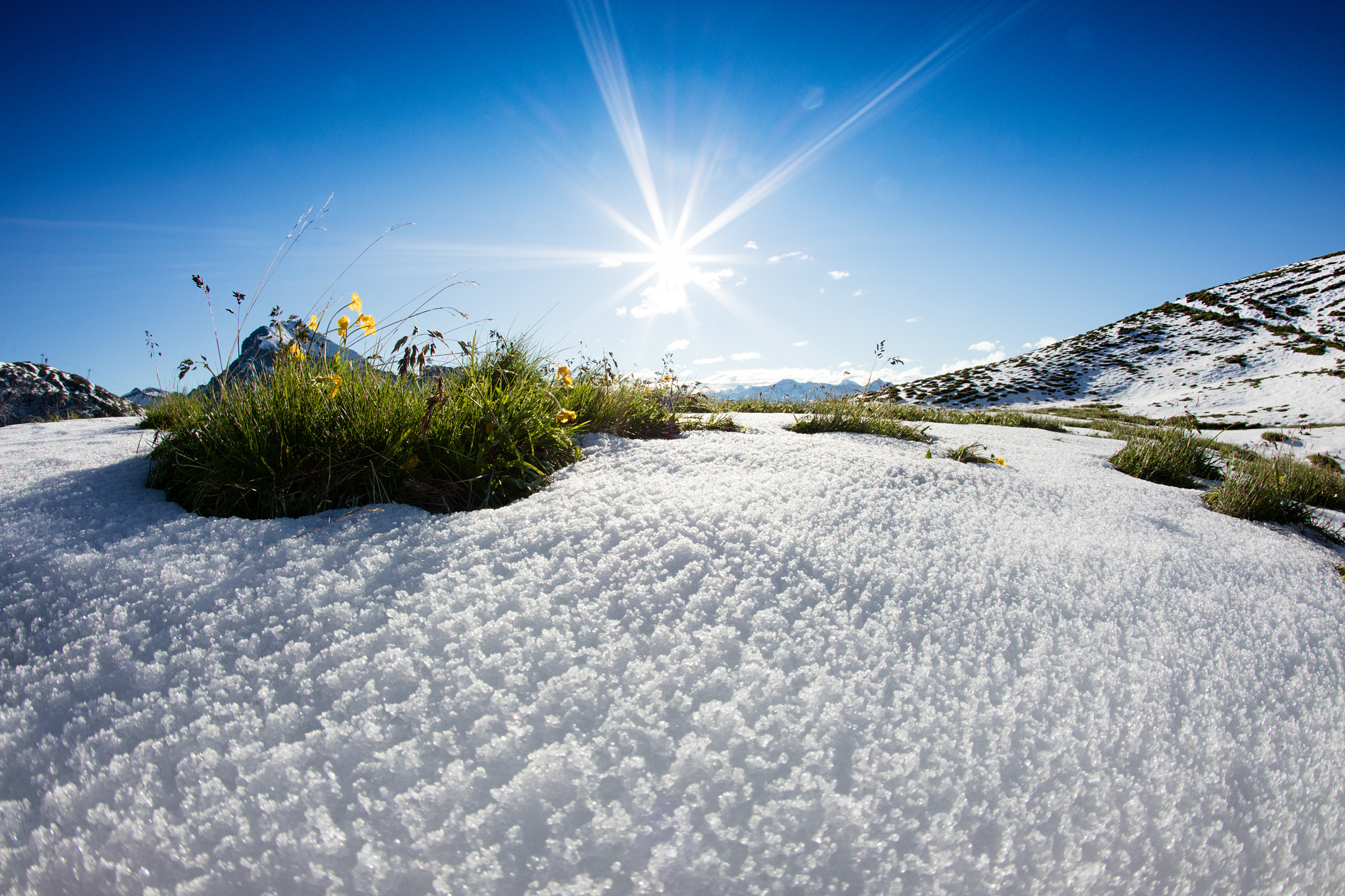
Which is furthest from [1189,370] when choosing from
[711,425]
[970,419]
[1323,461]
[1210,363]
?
[711,425]

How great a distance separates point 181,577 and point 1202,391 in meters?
30.8

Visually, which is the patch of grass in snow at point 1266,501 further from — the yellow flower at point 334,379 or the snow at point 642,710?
the yellow flower at point 334,379

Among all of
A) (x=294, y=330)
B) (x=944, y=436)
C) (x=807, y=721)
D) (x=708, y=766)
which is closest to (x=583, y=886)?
(x=708, y=766)

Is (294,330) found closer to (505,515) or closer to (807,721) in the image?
(505,515)

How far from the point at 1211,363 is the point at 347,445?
1453 inches

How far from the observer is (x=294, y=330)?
7.59 ft

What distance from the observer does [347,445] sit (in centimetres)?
189

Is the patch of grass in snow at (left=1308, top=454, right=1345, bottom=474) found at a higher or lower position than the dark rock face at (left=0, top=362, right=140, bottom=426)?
lower

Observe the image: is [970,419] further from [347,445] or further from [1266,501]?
[347,445]

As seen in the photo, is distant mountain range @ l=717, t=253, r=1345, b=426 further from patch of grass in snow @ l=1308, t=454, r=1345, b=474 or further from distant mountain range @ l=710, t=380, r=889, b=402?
distant mountain range @ l=710, t=380, r=889, b=402

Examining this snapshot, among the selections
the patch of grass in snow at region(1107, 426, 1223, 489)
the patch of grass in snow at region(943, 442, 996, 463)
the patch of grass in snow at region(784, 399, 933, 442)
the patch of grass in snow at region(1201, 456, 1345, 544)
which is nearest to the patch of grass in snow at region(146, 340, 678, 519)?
the patch of grass in snow at region(784, 399, 933, 442)

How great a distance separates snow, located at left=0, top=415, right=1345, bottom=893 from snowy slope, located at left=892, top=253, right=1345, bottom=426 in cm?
1811

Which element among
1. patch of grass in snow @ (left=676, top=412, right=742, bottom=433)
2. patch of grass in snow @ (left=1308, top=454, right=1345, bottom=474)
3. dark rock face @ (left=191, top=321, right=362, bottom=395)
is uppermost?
dark rock face @ (left=191, top=321, right=362, bottom=395)

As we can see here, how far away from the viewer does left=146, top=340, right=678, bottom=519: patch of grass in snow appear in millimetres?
1793
